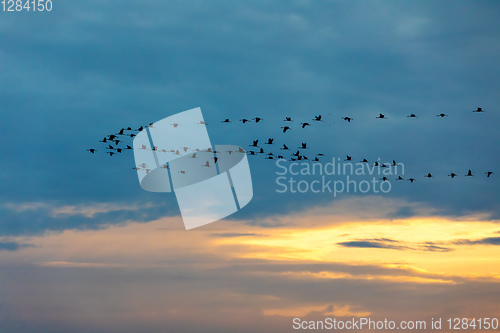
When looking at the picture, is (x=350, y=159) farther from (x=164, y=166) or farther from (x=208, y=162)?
(x=164, y=166)

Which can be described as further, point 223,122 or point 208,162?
point 208,162

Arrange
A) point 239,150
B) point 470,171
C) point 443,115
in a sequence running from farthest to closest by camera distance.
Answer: point 239,150 → point 470,171 → point 443,115

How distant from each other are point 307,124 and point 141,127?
107ft

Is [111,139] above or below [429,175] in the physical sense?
above

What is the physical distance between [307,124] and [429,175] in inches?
1031

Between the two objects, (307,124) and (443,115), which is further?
(307,124)

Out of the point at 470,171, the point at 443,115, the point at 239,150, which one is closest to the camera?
the point at 443,115

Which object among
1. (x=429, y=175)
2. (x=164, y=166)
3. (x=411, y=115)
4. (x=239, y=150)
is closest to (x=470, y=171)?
(x=429, y=175)

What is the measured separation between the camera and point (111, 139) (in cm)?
12088

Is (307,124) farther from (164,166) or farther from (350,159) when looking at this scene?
(164,166)

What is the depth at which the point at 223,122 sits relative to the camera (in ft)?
377

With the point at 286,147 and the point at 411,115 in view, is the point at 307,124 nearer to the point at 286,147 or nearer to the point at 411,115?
the point at 286,147

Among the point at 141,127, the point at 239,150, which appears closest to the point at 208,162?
the point at 239,150

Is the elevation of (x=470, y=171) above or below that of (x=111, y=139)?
below
